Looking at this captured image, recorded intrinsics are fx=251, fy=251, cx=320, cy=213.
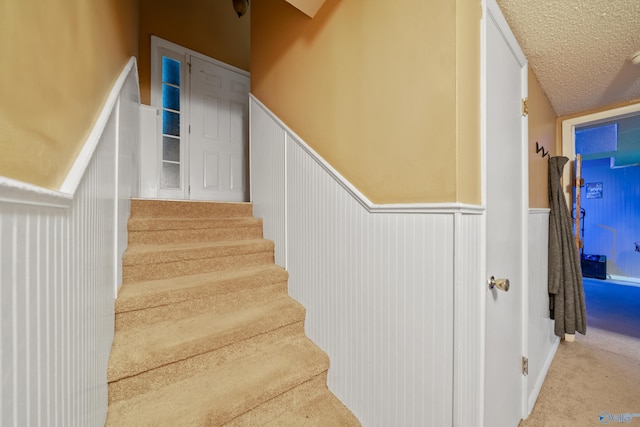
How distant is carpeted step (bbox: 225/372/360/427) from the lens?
115 centimetres

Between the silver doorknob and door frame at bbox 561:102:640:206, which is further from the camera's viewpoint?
door frame at bbox 561:102:640:206

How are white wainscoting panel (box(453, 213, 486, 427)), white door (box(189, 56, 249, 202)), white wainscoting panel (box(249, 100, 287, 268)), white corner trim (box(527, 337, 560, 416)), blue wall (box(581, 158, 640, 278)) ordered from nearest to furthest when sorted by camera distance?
1. white wainscoting panel (box(453, 213, 486, 427))
2. white corner trim (box(527, 337, 560, 416))
3. white wainscoting panel (box(249, 100, 287, 268))
4. white door (box(189, 56, 249, 202))
5. blue wall (box(581, 158, 640, 278))

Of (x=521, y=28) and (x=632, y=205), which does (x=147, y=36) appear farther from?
(x=632, y=205)

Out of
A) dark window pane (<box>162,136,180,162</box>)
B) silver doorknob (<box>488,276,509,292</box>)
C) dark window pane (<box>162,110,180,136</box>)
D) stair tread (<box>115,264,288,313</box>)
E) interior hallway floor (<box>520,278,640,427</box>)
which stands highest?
dark window pane (<box>162,110,180,136</box>)

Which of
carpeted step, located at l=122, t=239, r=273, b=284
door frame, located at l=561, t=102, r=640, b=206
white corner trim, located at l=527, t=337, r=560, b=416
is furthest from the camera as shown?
door frame, located at l=561, t=102, r=640, b=206

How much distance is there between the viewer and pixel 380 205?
47.0 inches

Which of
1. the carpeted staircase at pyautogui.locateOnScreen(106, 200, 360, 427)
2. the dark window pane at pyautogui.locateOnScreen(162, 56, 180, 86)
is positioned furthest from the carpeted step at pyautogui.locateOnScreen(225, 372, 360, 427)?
the dark window pane at pyautogui.locateOnScreen(162, 56, 180, 86)

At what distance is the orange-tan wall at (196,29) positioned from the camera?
9.23 ft

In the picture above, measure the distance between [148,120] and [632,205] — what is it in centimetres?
816

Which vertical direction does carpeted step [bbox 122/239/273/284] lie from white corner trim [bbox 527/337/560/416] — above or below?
above

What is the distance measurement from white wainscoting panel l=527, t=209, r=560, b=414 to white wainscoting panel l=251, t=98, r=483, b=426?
40.1 inches

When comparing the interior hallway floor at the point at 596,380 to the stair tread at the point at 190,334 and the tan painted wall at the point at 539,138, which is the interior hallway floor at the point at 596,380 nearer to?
the tan painted wall at the point at 539,138

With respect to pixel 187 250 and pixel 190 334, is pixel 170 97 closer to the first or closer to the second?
pixel 187 250

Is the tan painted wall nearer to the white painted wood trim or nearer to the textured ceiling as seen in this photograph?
the textured ceiling
